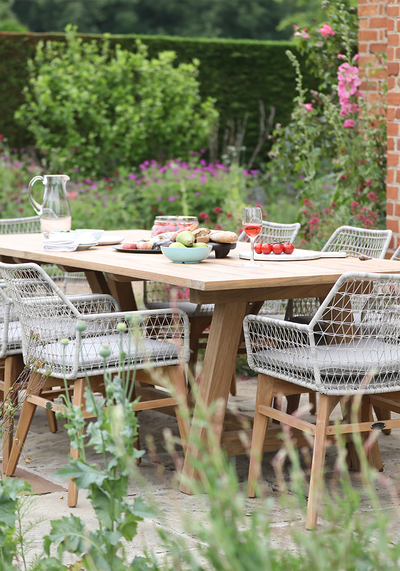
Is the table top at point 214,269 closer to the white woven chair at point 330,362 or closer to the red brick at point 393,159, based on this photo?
the white woven chair at point 330,362

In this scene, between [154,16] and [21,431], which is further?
[154,16]

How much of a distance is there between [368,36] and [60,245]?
2.95 m

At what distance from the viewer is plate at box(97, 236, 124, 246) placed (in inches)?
155

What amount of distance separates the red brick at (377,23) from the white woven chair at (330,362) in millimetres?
3033

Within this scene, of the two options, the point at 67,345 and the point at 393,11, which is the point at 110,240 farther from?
the point at 393,11

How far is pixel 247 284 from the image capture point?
272cm

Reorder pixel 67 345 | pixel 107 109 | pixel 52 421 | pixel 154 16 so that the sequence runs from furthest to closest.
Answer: pixel 154 16
pixel 107 109
pixel 52 421
pixel 67 345

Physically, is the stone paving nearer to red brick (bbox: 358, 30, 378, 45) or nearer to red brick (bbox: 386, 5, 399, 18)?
red brick (bbox: 386, 5, 399, 18)

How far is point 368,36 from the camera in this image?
549 centimetres

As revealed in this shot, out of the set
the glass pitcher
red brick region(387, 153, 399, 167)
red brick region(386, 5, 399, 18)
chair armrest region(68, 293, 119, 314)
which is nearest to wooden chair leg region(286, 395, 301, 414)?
chair armrest region(68, 293, 119, 314)

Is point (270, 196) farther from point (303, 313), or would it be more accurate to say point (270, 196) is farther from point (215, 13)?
point (215, 13)

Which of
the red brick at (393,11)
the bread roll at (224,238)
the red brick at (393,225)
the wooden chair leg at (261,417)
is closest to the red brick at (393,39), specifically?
the red brick at (393,11)

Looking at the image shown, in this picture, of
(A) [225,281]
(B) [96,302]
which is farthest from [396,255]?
(B) [96,302]

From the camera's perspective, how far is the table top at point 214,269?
2.74 meters
